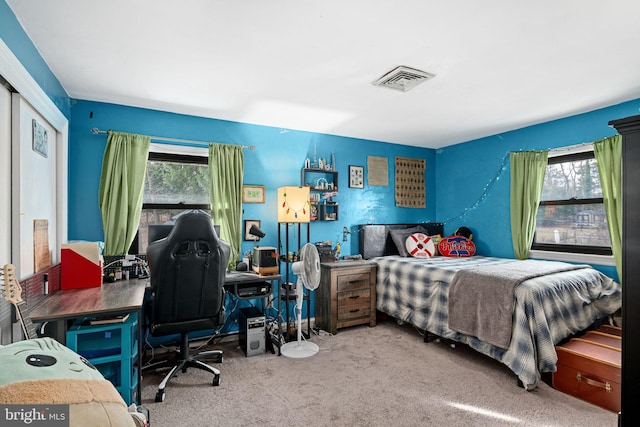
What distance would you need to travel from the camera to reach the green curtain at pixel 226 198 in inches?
137

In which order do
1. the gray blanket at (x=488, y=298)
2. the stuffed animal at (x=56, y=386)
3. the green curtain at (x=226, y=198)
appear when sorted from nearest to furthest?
1. the stuffed animal at (x=56, y=386)
2. the gray blanket at (x=488, y=298)
3. the green curtain at (x=226, y=198)

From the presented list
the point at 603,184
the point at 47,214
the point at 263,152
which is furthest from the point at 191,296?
the point at 603,184

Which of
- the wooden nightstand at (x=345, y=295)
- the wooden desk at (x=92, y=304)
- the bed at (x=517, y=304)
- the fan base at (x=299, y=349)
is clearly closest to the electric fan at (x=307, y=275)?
the fan base at (x=299, y=349)

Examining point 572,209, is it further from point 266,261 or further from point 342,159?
point 266,261

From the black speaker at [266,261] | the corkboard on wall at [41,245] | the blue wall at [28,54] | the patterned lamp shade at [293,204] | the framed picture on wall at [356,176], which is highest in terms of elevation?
the blue wall at [28,54]

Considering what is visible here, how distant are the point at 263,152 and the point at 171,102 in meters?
1.09

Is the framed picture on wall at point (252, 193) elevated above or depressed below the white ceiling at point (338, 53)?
below

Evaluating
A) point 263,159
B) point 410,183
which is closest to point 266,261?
point 263,159

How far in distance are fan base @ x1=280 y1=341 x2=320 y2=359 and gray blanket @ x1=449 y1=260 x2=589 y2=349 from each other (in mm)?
1324

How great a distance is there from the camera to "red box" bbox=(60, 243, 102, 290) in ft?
7.94

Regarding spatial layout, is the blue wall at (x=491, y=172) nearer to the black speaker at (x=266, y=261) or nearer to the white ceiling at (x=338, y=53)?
the white ceiling at (x=338, y=53)

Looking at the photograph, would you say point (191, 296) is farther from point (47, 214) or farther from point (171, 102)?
point (171, 102)

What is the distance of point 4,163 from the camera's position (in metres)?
1.83

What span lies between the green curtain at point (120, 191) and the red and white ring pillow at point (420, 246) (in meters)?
3.14
